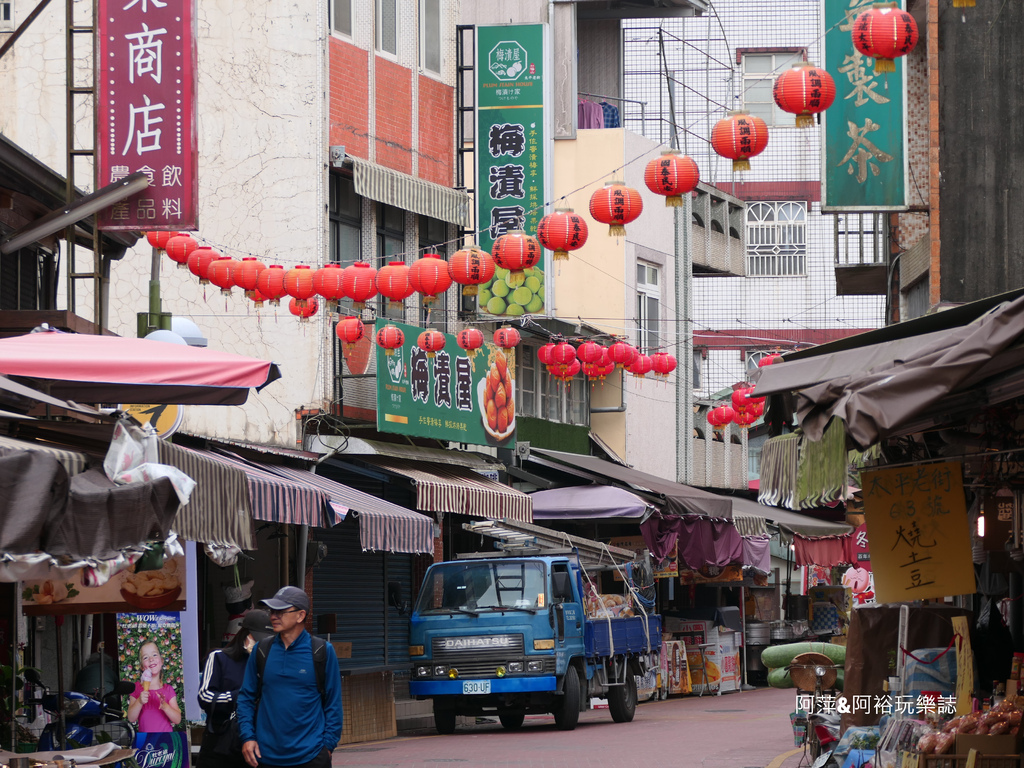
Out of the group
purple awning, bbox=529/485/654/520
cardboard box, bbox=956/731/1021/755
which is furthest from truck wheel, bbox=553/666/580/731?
cardboard box, bbox=956/731/1021/755

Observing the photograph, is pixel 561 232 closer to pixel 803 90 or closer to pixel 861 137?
pixel 861 137

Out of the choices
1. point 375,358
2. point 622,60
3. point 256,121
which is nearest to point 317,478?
point 375,358

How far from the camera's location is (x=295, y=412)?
22516mm

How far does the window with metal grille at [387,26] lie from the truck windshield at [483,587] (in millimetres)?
8636

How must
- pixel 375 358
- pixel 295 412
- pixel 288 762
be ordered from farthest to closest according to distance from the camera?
pixel 375 358, pixel 295 412, pixel 288 762

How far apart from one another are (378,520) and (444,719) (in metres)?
4.12

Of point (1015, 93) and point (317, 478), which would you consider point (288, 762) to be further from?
point (317, 478)

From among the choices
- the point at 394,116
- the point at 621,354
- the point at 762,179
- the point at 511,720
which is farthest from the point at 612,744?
the point at 762,179

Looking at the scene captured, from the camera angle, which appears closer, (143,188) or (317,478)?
(143,188)

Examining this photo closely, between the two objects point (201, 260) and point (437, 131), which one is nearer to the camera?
point (201, 260)

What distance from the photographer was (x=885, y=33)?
476 inches

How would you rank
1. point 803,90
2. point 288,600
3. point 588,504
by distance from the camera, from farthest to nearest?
point 588,504, point 803,90, point 288,600

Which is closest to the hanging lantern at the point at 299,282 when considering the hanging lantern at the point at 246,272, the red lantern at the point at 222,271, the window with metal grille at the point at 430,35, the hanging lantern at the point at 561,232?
the hanging lantern at the point at 246,272

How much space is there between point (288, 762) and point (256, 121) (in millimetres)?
15142
